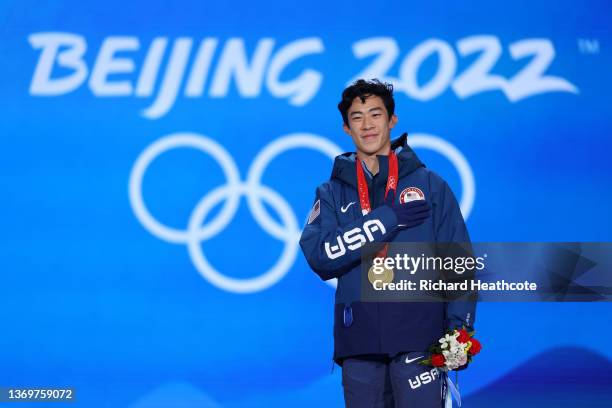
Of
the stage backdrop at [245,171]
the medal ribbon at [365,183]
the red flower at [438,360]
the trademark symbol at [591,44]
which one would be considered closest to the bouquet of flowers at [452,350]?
the red flower at [438,360]

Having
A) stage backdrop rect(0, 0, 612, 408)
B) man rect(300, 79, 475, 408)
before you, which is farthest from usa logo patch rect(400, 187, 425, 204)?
stage backdrop rect(0, 0, 612, 408)

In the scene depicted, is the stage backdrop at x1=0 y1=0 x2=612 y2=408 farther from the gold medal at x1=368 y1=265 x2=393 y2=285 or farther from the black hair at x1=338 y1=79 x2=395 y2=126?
the gold medal at x1=368 y1=265 x2=393 y2=285

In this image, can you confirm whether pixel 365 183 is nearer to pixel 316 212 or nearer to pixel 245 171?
pixel 316 212

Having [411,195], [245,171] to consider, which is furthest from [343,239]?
[245,171]

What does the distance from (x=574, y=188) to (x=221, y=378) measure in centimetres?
218

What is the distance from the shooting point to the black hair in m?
3.75

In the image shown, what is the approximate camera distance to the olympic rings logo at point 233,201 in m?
5.20

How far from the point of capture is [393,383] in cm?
343

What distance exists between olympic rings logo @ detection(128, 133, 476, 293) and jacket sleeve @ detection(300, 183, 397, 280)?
5.50 ft

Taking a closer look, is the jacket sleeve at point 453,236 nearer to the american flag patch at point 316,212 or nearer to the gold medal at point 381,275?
the gold medal at point 381,275

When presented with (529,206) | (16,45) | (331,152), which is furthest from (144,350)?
(529,206)

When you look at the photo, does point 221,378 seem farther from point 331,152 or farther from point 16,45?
point 16,45

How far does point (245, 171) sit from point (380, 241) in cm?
193

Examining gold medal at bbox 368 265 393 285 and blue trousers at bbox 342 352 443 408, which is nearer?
blue trousers at bbox 342 352 443 408
